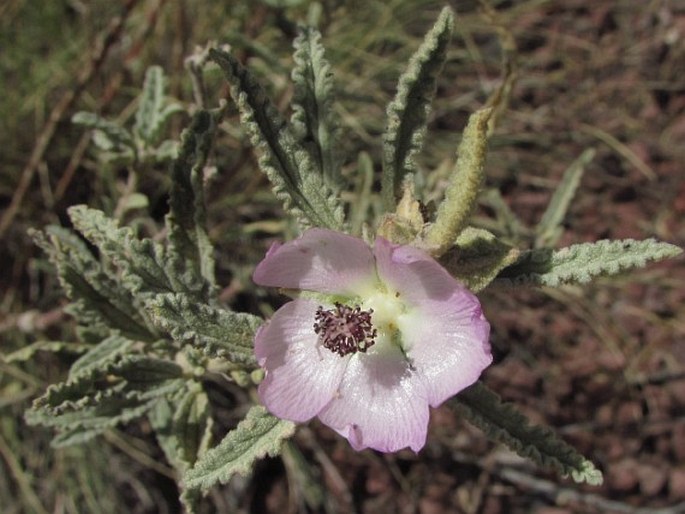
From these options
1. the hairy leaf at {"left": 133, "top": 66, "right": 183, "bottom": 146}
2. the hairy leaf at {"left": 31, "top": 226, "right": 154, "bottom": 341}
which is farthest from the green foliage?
the hairy leaf at {"left": 31, "top": 226, "right": 154, "bottom": 341}

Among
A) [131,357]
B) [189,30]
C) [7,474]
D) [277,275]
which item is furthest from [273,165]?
[7,474]

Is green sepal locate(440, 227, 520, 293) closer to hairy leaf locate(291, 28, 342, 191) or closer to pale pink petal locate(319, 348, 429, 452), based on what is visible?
pale pink petal locate(319, 348, 429, 452)

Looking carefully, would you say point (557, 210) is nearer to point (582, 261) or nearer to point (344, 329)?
point (582, 261)

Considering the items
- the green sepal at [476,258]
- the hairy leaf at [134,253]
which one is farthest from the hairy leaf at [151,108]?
the green sepal at [476,258]

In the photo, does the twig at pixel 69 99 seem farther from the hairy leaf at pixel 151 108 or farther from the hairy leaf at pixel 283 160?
the hairy leaf at pixel 283 160

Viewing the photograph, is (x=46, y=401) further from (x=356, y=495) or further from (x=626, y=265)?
(x=356, y=495)

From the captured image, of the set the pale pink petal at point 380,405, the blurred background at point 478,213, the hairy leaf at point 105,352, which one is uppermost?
the pale pink petal at point 380,405
